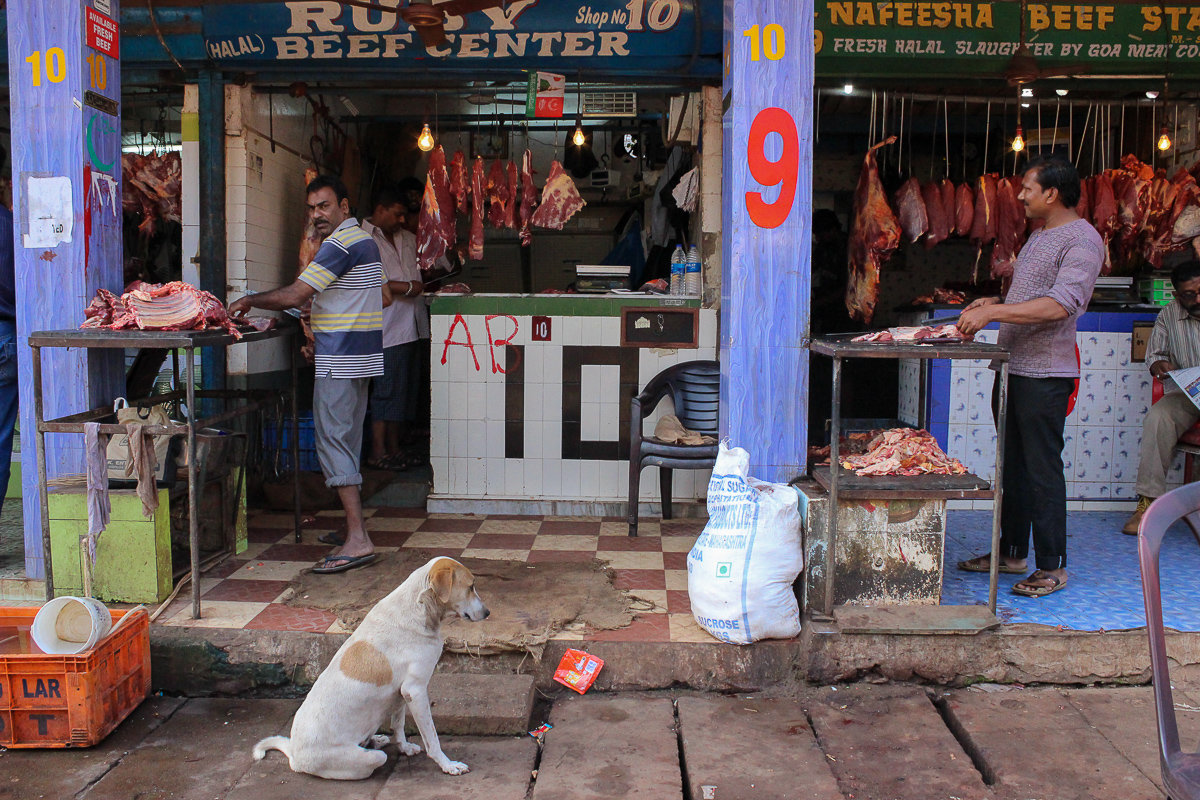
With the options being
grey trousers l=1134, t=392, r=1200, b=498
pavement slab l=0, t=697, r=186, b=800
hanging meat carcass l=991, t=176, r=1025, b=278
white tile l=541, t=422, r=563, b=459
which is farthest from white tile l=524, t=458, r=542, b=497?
grey trousers l=1134, t=392, r=1200, b=498

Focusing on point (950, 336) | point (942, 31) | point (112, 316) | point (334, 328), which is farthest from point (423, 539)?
point (942, 31)

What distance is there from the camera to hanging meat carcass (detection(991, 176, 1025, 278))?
6.91m

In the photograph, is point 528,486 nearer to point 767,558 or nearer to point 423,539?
point 423,539

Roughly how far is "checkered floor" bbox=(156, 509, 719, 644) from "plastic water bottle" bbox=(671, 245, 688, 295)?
1603mm

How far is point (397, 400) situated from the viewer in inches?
280

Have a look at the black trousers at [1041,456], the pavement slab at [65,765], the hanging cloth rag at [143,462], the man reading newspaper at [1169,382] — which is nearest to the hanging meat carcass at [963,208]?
the man reading newspaper at [1169,382]

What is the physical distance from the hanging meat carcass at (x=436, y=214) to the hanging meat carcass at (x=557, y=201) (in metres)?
0.67

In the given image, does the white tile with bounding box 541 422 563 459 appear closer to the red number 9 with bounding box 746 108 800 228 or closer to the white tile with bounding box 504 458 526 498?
the white tile with bounding box 504 458 526 498

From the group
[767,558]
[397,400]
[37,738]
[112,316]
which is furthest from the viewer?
[397,400]

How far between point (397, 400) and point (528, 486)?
4.61 feet

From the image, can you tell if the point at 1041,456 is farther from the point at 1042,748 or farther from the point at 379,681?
the point at 379,681

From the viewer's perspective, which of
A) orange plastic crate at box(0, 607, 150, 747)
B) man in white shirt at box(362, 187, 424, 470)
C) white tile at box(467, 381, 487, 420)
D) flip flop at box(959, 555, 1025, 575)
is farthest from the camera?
man in white shirt at box(362, 187, 424, 470)

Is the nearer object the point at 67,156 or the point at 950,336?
the point at 950,336

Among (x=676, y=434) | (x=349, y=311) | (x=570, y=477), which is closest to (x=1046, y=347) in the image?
(x=676, y=434)
